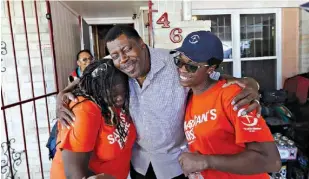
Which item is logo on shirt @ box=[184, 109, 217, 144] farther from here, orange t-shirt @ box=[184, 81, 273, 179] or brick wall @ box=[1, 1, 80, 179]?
brick wall @ box=[1, 1, 80, 179]

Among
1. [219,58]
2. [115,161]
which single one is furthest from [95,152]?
[219,58]

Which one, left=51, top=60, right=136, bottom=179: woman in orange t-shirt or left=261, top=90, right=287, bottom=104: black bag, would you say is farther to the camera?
left=261, top=90, right=287, bottom=104: black bag

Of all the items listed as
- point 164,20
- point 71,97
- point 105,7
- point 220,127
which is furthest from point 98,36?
point 220,127

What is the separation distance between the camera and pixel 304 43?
348 cm

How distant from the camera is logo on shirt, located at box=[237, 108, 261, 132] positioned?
963mm

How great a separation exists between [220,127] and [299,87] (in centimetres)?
253

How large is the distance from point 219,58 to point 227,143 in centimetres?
36

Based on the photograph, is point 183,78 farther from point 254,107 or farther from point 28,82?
point 28,82

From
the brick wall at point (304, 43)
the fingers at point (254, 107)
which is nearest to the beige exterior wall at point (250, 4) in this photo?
the brick wall at point (304, 43)

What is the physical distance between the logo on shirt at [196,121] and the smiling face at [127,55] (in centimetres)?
32

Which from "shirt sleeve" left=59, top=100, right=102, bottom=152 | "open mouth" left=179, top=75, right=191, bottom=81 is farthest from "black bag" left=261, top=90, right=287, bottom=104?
"shirt sleeve" left=59, top=100, right=102, bottom=152

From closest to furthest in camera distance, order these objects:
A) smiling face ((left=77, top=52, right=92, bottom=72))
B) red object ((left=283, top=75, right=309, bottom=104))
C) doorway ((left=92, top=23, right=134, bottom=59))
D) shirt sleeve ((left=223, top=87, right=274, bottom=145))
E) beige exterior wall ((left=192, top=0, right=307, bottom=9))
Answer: shirt sleeve ((left=223, top=87, right=274, bottom=145)), red object ((left=283, top=75, right=309, bottom=104)), beige exterior wall ((left=192, top=0, right=307, bottom=9)), smiling face ((left=77, top=52, right=92, bottom=72)), doorway ((left=92, top=23, right=134, bottom=59))

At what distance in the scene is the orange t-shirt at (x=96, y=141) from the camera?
3.31ft

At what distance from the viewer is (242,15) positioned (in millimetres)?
3449
